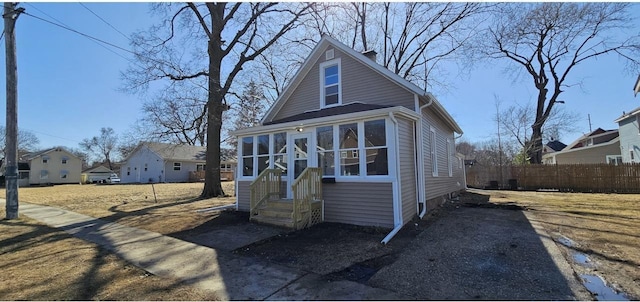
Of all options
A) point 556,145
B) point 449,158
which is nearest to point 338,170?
point 449,158

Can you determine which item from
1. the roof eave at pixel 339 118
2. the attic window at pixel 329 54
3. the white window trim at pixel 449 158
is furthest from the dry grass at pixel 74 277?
the white window trim at pixel 449 158

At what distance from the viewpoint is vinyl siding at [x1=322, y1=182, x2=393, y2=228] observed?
713cm

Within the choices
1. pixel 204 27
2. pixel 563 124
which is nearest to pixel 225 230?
pixel 204 27

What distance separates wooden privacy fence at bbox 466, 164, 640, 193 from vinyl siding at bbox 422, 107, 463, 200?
7400 mm

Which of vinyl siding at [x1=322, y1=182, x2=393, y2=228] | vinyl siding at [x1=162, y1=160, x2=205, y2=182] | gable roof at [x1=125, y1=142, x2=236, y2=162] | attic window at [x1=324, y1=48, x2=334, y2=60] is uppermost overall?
attic window at [x1=324, y1=48, x2=334, y2=60]

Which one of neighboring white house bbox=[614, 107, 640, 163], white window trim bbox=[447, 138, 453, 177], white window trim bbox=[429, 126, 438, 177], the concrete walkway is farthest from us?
neighboring white house bbox=[614, 107, 640, 163]

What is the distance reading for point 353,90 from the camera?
9.73 m

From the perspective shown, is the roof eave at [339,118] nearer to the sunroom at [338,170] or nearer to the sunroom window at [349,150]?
the sunroom at [338,170]

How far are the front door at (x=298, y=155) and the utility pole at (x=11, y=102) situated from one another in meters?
9.27

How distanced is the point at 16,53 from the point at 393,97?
1290 centimetres

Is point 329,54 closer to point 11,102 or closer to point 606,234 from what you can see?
point 606,234

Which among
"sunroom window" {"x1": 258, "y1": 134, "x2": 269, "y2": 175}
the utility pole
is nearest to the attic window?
"sunroom window" {"x1": 258, "y1": 134, "x2": 269, "y2": 175}

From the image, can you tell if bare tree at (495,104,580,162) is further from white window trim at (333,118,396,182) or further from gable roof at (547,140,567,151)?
white window trim at (333,118,396,182)

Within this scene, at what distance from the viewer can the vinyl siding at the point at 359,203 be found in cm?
713
